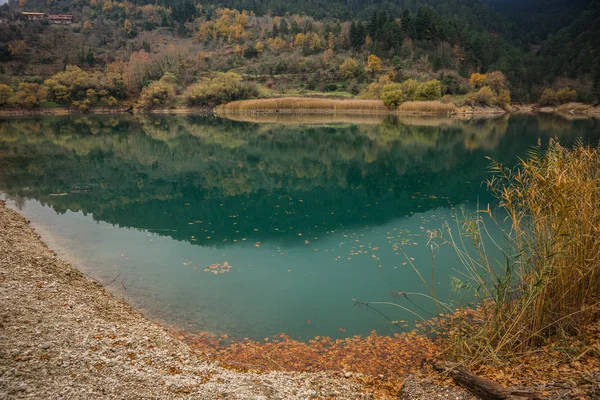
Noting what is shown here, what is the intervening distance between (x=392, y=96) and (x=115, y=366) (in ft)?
248

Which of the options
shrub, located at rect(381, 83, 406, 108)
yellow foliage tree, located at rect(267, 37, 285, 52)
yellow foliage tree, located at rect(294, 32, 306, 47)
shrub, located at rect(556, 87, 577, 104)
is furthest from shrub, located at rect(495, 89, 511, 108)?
yellow foliage tree, located at rect(267, 37, 285, 52)

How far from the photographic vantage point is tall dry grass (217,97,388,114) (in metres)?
79.1

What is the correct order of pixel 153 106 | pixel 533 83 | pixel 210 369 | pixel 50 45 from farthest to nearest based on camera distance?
pixel 50 45
pixel 533 83
pixel 153 106
pixel 210 369

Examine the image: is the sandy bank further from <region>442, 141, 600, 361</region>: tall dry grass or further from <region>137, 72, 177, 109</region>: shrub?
<region>137, 72, 177, 109</region>: shrub

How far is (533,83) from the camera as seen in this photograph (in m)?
103

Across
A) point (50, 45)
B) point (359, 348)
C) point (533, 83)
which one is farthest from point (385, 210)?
point (50, 45)

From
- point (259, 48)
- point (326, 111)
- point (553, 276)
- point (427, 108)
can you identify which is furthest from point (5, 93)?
point (553, 276)

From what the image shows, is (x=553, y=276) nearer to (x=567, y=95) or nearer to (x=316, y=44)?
(x=567, y=95)

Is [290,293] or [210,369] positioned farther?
[290,293]

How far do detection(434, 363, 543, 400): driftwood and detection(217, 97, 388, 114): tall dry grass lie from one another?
253 feet

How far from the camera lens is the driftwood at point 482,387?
429 centimetres

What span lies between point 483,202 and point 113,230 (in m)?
15.6

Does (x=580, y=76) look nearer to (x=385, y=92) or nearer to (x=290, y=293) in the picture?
(x=385, y=92)

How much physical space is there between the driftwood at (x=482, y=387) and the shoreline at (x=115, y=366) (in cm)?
15
